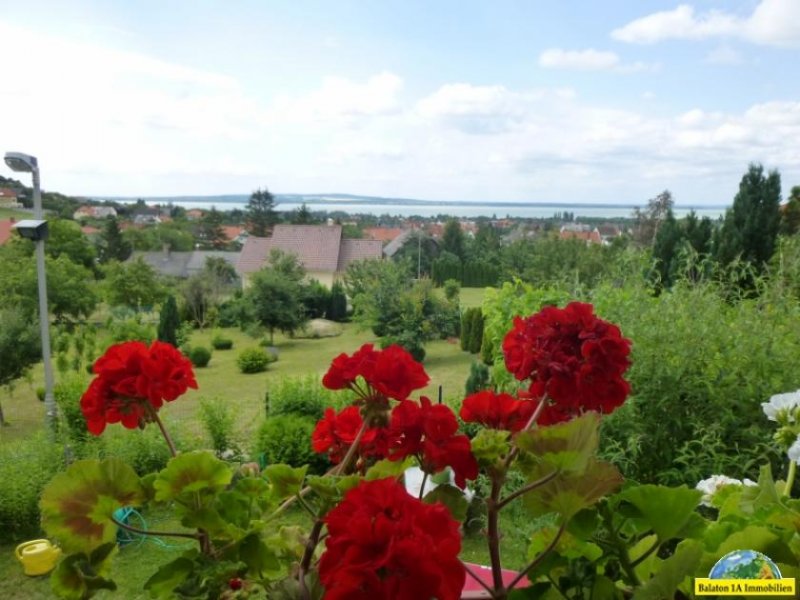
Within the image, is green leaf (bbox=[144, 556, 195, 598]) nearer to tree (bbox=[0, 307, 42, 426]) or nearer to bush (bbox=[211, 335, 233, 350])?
tree (bbox=[0, 307, 42, 426])

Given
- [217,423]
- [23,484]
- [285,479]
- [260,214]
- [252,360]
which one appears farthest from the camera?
[260,214]

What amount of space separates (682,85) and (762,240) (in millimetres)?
1563

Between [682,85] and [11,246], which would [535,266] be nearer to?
[682,85]

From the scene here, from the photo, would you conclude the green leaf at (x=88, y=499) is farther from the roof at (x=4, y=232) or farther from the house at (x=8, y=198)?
the roof at (x=4, y=232)

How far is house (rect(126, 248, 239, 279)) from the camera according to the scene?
1266cm

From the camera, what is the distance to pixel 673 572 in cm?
24

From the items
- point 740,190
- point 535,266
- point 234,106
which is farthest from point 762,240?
point 234,106

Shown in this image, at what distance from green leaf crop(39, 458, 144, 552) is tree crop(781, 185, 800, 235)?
17.6ft

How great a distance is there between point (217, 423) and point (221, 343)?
6.69 m

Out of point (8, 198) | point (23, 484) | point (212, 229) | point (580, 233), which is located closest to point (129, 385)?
point (23, 484)

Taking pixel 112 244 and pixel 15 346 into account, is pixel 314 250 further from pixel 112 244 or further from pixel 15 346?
pixel 15 346

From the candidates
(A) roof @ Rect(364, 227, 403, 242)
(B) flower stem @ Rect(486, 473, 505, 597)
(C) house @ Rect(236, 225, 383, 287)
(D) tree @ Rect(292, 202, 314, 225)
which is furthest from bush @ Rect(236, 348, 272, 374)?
(D) tree @ Rect(292, 202, 314, 225)

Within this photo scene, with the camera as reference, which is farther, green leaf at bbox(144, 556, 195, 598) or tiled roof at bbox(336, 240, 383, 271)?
tiled roof at bbox(336, 240, 383, 271)

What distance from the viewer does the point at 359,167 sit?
8445mm
